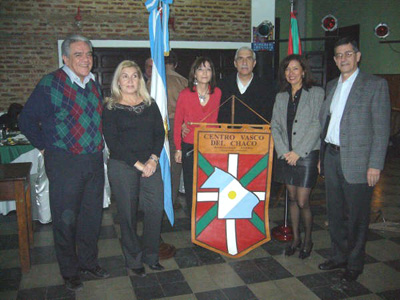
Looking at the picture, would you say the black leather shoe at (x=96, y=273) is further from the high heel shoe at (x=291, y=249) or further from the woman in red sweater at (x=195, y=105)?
the high heel shoe at (x=291, y=249)

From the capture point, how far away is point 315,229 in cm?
374

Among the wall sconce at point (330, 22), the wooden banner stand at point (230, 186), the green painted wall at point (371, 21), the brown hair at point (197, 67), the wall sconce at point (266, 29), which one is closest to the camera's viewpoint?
the wooden banner stand at point (230, 186)

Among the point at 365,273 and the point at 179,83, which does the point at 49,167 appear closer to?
the point at 179,83

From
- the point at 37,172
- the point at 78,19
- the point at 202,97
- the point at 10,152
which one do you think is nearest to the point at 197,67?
the point at 202,97

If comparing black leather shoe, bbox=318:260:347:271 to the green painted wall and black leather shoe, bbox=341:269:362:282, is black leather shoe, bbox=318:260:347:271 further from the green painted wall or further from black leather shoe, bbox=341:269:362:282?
the green painted wall

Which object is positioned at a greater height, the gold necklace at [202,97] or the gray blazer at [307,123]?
the gold necklace at [202,97]

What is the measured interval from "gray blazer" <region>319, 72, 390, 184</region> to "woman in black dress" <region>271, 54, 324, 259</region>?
0.32 meters

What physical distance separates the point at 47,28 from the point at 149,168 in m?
5.63

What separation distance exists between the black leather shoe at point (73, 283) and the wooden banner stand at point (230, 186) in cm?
94

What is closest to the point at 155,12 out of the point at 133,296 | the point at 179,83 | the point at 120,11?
the point at 179,83

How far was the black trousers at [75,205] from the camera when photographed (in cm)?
248

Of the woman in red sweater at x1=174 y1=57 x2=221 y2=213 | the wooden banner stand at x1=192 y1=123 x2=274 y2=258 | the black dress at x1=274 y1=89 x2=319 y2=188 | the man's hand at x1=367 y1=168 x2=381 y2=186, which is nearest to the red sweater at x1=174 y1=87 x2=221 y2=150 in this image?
the woman in red sweater at x1=174 y1=57 x2=221 y2=213

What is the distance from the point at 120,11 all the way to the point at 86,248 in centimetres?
576

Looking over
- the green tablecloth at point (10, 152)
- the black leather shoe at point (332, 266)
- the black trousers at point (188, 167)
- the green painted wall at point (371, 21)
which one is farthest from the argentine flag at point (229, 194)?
the green painted wall at point (371, 21)
